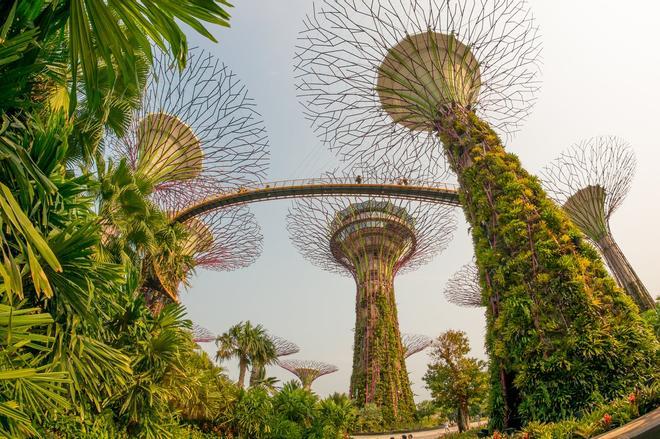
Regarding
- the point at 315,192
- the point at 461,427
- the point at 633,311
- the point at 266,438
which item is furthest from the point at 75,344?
the point at 461,427

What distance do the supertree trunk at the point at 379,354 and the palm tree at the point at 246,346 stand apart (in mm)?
6197

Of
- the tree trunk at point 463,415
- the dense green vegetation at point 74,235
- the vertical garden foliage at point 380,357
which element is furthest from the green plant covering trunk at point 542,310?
the vertical garden foliage at point 380,357

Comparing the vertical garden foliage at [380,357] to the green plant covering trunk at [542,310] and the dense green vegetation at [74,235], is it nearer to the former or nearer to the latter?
the dense green vegetation at [74,235]

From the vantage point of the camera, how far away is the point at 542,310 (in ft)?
20.8

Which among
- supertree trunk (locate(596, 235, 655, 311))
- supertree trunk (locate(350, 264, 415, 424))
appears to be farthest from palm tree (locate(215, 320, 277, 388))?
supertree trunk (locate(596, 235, 655, 311))

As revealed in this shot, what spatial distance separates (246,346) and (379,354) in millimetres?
9060

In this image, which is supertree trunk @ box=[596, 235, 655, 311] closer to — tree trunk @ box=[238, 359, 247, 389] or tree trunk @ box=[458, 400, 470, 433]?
tree trunk @ box=[458, 400, 470, 433]

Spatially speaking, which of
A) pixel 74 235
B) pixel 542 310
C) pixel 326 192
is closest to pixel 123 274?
pixel 74 235

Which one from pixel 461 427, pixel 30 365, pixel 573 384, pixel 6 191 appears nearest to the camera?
pixel 6 191

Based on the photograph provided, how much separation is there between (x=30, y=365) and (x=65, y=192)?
1.91 meters

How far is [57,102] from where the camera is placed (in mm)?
5652

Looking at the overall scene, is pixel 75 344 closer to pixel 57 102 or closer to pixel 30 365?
pixel 30 365

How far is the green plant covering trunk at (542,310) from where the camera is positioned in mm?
5512

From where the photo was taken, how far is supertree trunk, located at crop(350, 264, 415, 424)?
23688mm
